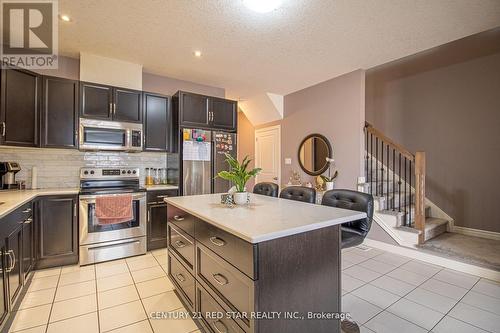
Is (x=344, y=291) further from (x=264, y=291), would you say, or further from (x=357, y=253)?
(x=264, y=291)

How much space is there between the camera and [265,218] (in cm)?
157

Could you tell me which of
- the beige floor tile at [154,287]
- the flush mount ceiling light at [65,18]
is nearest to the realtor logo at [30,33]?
the flush mount ceiling light at [65,18]

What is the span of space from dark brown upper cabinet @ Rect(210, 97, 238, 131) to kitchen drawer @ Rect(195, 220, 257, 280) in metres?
2.60

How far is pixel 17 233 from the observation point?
209cm

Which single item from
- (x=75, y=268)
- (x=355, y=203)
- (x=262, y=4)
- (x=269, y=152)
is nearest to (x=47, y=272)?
(x=75, y=268)

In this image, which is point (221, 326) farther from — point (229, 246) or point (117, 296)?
point (117, 296)

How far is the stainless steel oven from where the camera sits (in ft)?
9.75

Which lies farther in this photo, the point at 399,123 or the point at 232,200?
the point at 399,123

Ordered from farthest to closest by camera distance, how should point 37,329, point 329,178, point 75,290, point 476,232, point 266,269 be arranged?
point 329,178 → point 476,232 → point 75,290 → point 37,329 → point 266,269

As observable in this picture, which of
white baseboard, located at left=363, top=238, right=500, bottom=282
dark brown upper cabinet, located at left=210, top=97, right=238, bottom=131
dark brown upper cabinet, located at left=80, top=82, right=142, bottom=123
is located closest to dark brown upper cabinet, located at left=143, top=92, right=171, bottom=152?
dark brown upper cabinet, located at left=80, top=82, right=142, bottom=123

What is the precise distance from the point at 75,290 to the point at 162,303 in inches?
38.2

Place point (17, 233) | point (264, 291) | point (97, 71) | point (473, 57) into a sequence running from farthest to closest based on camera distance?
1. point (473, 57)
2. point (97, 71)
3. point (17, 233)
4. point (264, 291)

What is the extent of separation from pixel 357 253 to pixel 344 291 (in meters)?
1.21

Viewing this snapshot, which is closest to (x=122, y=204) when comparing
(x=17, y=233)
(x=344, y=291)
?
(x=17, y=233)
